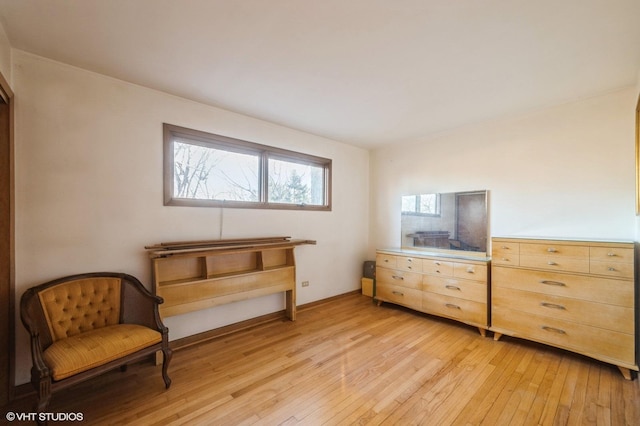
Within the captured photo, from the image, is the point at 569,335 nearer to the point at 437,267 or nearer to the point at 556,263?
the point at 556,263

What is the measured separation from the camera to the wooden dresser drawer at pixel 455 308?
2995 millimetres

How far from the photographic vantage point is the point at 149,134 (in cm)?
259

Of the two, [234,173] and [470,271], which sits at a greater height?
[234,173]

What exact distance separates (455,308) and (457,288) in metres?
0.24

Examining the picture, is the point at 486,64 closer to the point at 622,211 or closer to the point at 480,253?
the point at 622,211

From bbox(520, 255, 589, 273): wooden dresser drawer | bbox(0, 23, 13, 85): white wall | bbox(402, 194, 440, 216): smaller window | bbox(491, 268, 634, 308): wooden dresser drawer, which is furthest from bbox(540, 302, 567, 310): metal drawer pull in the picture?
bbox(0, 23, 13, 85): white wall

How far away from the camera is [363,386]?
2094mm

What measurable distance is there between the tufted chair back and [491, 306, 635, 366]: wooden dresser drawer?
3.74 m

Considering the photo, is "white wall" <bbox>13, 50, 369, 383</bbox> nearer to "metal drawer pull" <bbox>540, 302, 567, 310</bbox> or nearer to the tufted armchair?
the tufted armchair

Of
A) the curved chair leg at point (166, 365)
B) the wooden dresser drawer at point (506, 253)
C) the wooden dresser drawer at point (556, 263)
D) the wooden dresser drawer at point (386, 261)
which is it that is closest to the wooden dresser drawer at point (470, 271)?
the wooden dresser drawer at point (506, 253)

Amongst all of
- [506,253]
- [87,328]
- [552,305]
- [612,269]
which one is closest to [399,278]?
[506,253]

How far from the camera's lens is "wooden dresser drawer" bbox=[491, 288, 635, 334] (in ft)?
7.38

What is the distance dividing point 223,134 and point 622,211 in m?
4.18

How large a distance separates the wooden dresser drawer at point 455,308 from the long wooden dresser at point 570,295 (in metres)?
0.13
